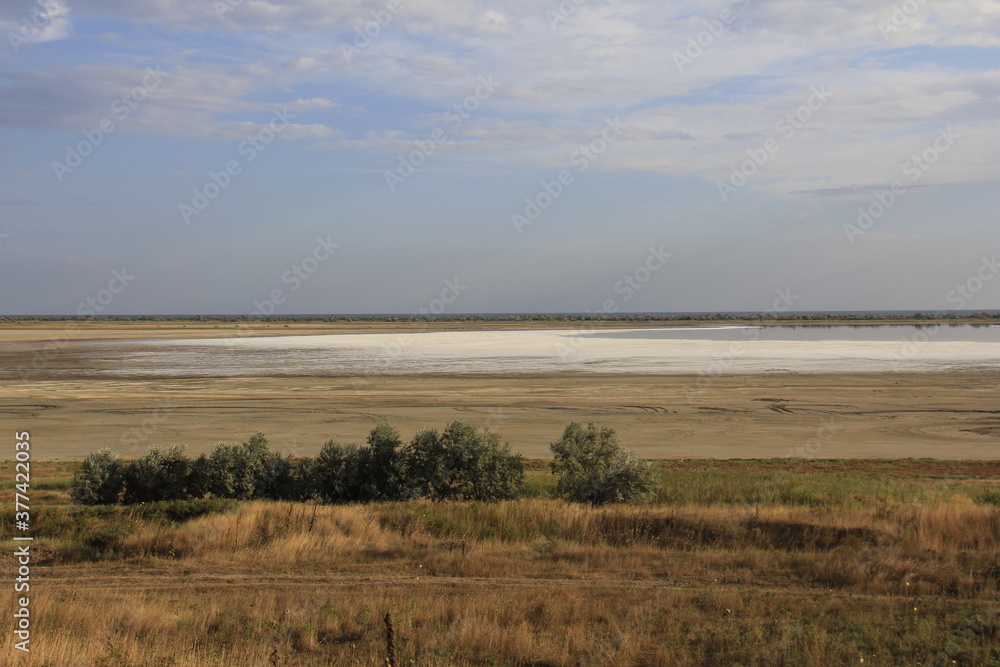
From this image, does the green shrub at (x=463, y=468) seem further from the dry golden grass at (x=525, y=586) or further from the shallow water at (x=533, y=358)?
the shallow water at (x=533, y=358)

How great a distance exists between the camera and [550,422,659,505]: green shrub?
17.1m

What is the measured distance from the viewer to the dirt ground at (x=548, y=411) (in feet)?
91.4

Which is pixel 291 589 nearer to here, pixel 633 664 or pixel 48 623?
pixel 48 623

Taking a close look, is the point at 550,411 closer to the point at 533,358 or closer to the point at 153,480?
the point at 153,480

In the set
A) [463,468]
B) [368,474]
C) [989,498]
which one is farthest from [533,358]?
[989,498]

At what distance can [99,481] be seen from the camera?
16.8 meters

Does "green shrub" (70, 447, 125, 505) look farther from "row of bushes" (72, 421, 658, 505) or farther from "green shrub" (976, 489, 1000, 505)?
"green shrub" (976, 489, 1000, 505)

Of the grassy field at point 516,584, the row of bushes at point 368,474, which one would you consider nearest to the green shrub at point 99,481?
the row of bushes at point 368,474

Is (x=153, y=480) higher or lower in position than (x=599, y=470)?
lower

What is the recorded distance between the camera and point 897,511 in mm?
13234

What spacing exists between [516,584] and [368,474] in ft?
29.1

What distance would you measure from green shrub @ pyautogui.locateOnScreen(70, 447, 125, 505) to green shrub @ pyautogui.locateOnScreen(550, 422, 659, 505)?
10.5m

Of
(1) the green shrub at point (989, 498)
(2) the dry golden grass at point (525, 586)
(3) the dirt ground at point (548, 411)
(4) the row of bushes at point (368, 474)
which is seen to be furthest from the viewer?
(3) the dirt ground at point (548, 411)

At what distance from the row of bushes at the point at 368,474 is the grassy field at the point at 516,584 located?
2.96m
